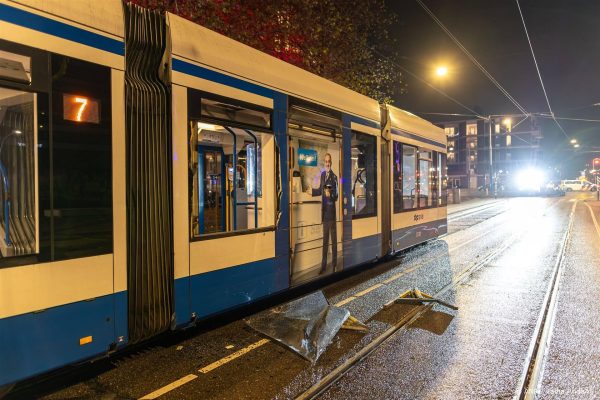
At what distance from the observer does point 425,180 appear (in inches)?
448

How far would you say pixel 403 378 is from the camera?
4.19 m

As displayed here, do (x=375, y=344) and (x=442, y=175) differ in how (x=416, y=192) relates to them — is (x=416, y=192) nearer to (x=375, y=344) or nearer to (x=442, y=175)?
(x=442, y=175)

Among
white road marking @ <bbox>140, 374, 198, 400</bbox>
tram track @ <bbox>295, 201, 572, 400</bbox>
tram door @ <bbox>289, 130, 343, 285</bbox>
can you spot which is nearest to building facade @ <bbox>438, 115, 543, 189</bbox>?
tram track @ <bbox>295, 201, 572, 400</bbox>

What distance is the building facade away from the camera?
82.6 metres

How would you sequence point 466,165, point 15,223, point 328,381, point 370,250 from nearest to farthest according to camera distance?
1. point 15,223
2. point 328,381
3. point 370,250
4. point 466,165

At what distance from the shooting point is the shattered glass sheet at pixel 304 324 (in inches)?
195

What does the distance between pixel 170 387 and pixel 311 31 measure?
11061 mm

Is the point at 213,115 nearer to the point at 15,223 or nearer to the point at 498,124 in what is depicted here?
the point at 15,223

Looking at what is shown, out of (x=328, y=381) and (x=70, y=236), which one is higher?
(x=70, y=236)

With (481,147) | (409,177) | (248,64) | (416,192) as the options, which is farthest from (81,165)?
(481,147)

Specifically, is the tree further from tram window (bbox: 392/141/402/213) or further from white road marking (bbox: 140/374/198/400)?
white road marking (bbox: 140/374/198/400)

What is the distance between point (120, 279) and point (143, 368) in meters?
1.11

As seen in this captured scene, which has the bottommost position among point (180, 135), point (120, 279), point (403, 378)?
point (403, 378)

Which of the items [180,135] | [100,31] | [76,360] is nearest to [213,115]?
[180,135]
